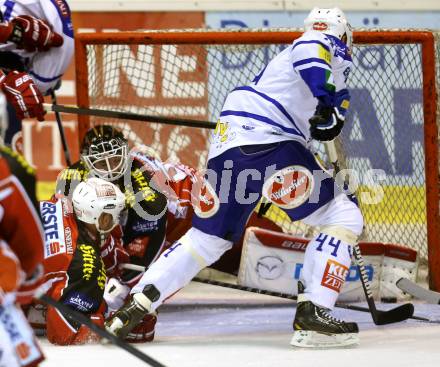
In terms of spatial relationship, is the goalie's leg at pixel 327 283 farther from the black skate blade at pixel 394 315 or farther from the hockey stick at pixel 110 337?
the hockey stick at pixel 110 337

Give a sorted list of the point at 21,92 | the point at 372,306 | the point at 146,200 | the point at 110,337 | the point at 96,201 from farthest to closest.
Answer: the point at 21,92 < the point at 146,200 < the point at 372,306 < the point at 96,201 < the point at 110,337

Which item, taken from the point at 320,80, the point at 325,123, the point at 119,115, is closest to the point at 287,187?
the point at 325,123

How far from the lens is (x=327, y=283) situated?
11.1 feet

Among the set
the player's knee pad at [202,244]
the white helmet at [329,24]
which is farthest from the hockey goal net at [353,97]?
the player's knee pad at [202,244]

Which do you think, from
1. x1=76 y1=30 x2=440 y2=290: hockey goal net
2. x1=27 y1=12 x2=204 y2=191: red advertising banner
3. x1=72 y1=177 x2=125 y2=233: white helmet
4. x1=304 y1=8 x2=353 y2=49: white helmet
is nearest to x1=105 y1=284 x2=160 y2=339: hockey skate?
x1=72 y1=177 x2=125 y2=233: white helmet

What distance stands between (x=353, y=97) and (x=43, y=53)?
128cm

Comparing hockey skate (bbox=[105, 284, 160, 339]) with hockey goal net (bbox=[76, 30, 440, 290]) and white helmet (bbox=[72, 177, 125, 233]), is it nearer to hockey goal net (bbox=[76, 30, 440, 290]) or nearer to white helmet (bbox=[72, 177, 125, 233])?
white helmet (bbox=[72, 177, 125, 233])

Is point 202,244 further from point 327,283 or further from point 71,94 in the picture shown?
point 71,94

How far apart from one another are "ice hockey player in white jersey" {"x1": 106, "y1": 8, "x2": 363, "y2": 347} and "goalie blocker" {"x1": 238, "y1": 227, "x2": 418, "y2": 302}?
26.1 inches

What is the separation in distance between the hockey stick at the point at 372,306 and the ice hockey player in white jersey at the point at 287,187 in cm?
26

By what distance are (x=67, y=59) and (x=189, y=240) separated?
1164 millimetres

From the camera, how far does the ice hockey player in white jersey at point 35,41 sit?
418 cm

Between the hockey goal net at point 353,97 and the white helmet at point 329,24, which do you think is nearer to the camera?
the white helmet at point 329,24

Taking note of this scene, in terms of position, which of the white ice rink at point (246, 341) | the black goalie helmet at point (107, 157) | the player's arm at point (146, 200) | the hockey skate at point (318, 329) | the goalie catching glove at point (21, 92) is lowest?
the white ice rink at point (246, 341)
